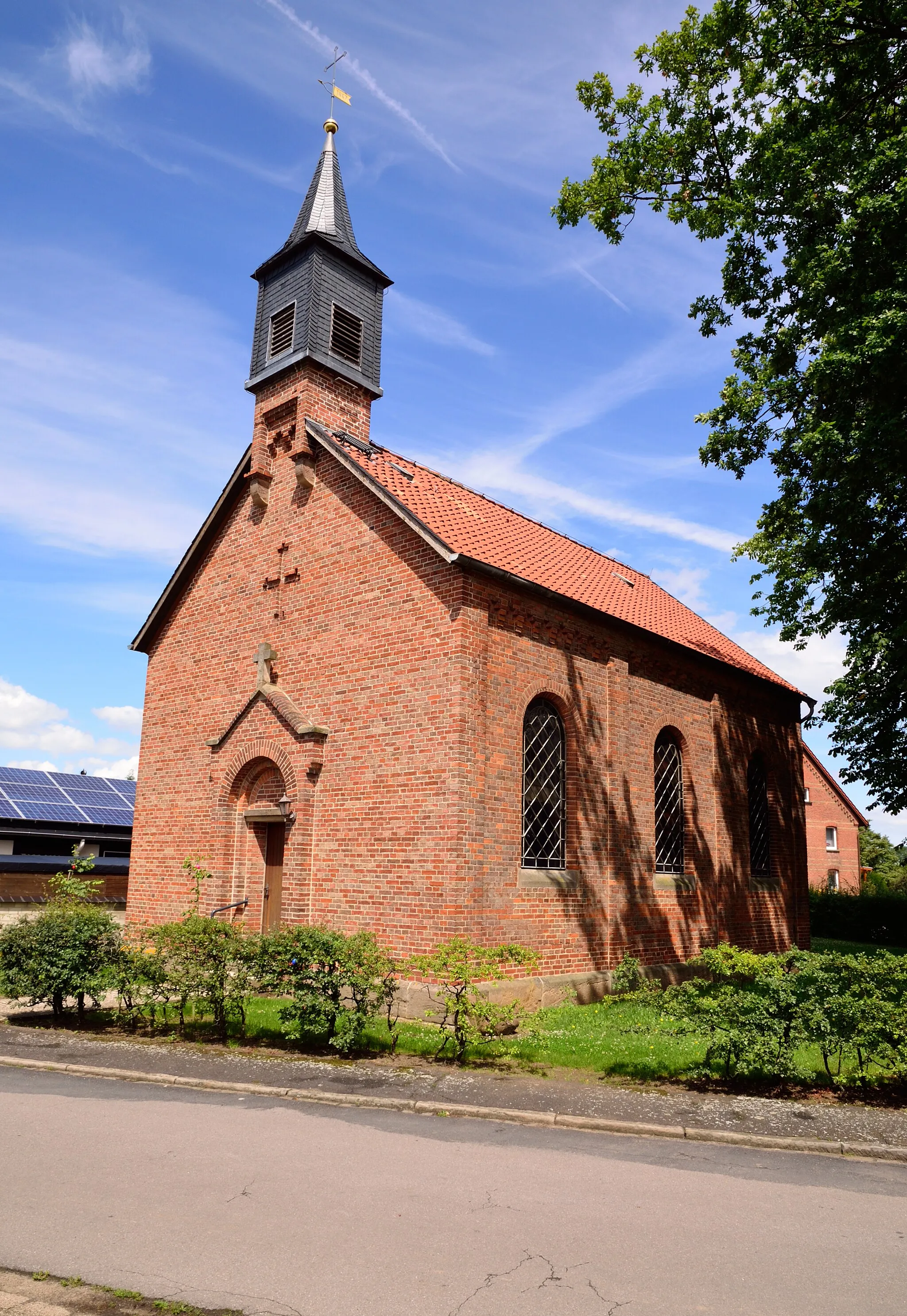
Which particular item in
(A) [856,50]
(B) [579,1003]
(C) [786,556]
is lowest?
(B) [579,1003]

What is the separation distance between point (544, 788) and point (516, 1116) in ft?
20.8

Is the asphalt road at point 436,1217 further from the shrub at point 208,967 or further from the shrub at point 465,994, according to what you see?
the shrub at point 208,967

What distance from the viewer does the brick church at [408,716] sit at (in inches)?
493

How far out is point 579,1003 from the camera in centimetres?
1327

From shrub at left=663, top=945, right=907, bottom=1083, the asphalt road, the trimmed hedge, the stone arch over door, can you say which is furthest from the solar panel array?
the trimmed hedge

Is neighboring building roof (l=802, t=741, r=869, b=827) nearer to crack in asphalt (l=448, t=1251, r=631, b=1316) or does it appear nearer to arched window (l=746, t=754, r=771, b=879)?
arched window (l=746, t=754, r=771, b=879)

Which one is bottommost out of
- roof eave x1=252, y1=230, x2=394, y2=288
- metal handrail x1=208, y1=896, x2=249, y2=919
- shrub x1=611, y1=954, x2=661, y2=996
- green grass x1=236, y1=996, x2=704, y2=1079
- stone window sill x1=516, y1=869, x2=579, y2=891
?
green grass x1=236, y1=996, x2=704, y2=1079

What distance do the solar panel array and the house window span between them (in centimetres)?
1163

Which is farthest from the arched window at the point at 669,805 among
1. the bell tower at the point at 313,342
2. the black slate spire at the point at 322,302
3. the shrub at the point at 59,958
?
the shrub at the point at 59,958

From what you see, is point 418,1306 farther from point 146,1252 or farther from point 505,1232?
point 146,1252

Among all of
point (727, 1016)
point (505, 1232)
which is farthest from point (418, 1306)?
point (727, 1016)

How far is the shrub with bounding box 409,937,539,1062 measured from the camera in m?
9.71

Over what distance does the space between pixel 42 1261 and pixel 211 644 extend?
1328cm

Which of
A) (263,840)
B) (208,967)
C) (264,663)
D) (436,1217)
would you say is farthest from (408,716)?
(436,1217)
